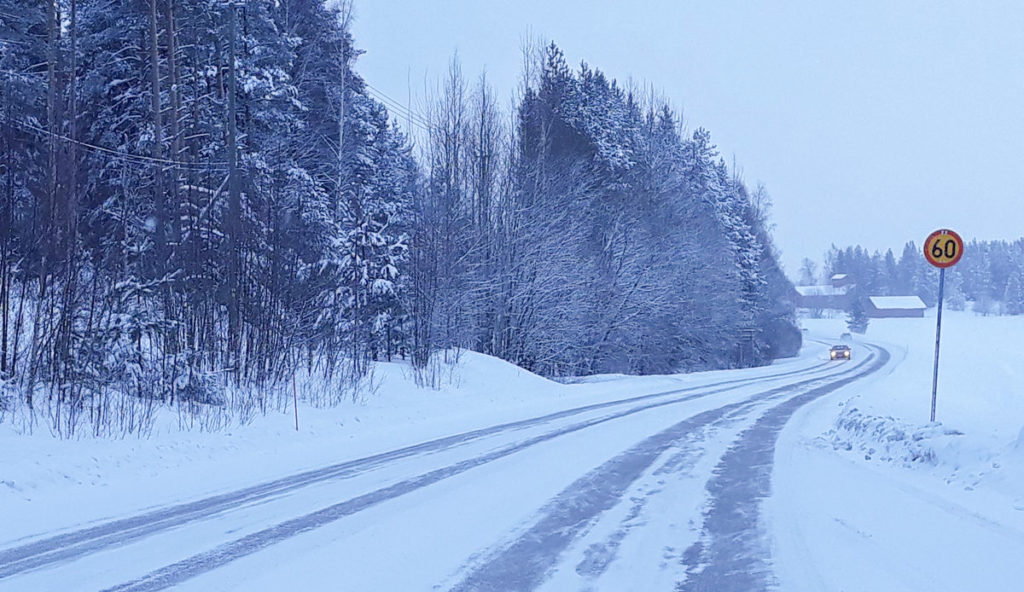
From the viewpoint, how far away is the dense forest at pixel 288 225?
1333cm

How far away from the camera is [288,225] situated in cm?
1945

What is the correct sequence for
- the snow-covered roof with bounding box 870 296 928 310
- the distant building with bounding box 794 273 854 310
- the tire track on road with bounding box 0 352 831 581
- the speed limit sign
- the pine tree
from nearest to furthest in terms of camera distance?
the tire track on road with bounding box 0 352 831 581
the speed limit sign
the pine tree
the snow-covered roof with bounding box 870 296 928 310
the distant building with bounding box 794 273 854 310

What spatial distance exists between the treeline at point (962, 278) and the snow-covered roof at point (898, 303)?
5.80 metres

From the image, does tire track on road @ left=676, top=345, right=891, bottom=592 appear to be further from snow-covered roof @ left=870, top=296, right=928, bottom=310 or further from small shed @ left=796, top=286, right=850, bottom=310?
small shed @ left=796, top=286, right=850, bottom=310

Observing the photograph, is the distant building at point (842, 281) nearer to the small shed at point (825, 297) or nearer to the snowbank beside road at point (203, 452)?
the small shed at point (825, 297)

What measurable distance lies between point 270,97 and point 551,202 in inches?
532

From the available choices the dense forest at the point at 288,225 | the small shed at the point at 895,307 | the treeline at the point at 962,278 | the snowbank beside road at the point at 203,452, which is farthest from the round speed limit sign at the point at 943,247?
the small shed at the point at 895,307

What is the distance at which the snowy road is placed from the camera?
5590 mm

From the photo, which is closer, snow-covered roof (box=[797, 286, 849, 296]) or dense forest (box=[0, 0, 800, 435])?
dense forest (box=[0, 0, 800, 435])

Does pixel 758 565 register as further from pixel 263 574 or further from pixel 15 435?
pixel 15 435

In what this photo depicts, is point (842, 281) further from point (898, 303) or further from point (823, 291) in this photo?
point (898, 303)

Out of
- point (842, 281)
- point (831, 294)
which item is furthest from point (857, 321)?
point (842, 281)

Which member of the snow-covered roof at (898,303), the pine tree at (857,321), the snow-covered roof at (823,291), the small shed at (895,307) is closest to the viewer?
the pine tree at (857,321)

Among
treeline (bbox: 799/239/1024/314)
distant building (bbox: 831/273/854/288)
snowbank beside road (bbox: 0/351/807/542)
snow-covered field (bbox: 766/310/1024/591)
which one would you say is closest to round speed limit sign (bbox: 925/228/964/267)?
snow-covered field (bbox: 766/310/1024/591)
